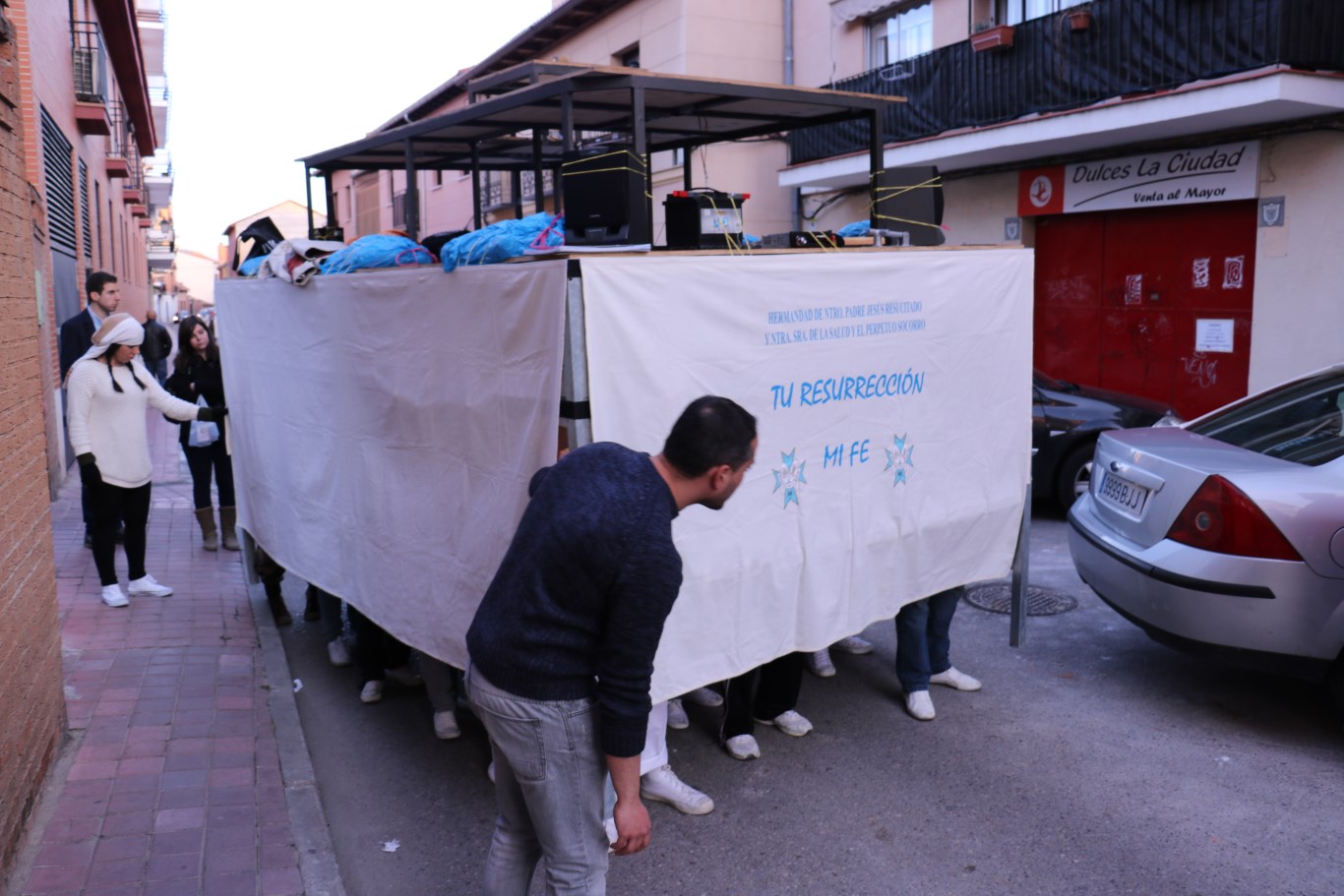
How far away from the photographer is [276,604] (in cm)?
693

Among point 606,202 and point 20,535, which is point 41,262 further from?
point 606,202

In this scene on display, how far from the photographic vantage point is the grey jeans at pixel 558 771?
9.04 feet

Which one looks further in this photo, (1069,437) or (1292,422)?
(1069,437)

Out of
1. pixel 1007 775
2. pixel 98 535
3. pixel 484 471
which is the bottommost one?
pixel 1007 775

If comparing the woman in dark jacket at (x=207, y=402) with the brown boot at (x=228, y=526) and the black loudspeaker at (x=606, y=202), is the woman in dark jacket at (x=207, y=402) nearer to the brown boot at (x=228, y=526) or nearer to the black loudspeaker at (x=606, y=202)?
the brown boot at (x=228, y=526)

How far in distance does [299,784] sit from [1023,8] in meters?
13.1

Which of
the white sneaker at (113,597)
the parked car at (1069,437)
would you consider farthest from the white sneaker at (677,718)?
the parked car at (1069,437)

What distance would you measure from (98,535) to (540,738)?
513 centimetres

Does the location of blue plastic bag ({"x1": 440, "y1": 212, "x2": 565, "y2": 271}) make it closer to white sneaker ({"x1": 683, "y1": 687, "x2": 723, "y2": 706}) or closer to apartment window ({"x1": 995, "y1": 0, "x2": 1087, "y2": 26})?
white sneaker ({"x1": 683, "y1": 687, "x2": 723, "y2": 706})

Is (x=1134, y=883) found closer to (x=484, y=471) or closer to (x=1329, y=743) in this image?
(x=1329, y=743)

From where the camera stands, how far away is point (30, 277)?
5000 millimetres

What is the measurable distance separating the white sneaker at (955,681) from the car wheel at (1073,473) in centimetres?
434

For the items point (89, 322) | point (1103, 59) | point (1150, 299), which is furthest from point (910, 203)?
point (1150, 299)

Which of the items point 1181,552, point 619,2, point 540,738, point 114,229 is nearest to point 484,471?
point 540,738
